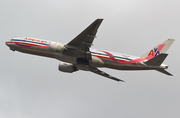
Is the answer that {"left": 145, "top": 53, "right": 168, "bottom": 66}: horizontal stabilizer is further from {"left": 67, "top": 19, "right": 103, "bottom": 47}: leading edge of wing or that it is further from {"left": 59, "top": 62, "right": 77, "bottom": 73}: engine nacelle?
{"left": 59, "top": 62, "right": 77, "bottom": 73}: engine nacelle

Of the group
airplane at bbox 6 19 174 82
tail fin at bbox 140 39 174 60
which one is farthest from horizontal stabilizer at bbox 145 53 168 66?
tail fin at bbox 140 39 174 60

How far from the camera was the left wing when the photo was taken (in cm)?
3919

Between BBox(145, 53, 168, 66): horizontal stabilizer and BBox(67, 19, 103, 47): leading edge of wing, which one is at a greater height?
BBox(67, 19, 103, 47): leading edge of wing

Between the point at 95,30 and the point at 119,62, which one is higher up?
the point at 95,30

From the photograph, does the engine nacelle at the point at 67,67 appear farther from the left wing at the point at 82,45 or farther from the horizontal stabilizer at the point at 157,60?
the horizontal stabilizer at the point at 157,60

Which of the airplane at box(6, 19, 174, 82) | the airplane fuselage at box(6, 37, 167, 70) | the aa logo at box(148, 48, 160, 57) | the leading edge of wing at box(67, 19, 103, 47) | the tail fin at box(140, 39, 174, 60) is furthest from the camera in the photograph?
the aa logo at box(148, 48, 160, 57)

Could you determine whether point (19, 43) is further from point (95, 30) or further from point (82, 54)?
point (95, 30)

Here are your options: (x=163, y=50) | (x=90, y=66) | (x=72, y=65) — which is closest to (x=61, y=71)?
(x=72, y=65)

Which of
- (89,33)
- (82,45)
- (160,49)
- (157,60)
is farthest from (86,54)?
(160,49)

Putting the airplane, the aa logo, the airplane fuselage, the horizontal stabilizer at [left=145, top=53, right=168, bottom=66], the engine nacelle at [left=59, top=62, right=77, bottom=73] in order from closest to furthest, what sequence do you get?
the horizontal stabilizer at [left=145, top=53, right=168, bottom=66]
the airplane
the airplane fuselage
the aa logo
the engine nacelle at [left=59, top=62, right=77, bottom=73]

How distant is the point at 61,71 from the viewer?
164ft

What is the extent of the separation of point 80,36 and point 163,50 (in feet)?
52.2

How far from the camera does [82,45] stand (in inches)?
1649

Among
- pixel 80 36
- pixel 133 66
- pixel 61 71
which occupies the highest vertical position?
pixel 80 36
